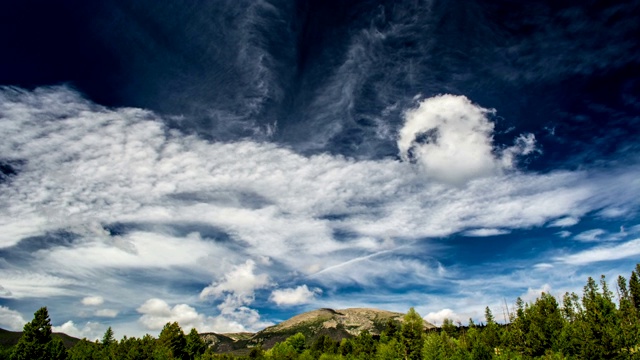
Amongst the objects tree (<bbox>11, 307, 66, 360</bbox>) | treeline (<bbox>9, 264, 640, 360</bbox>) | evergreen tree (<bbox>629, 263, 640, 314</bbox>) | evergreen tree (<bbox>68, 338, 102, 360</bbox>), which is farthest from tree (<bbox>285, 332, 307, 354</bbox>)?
evergreen tree (<bbox>629, 263, 640, 314</bbox>)

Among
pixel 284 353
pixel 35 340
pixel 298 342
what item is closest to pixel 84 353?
pixel 35 340

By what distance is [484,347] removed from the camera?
7231 cm

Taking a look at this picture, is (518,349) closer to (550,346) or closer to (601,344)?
(550,346)

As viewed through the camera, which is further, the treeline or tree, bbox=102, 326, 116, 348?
tree, bbox=102, 326, 116, 348

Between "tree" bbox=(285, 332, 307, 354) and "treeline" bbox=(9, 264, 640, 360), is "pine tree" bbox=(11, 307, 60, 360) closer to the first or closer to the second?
"treeline" bbox=(9, 264, 640, 360)

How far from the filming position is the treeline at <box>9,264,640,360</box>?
207ft

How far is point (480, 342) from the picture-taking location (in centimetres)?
7575

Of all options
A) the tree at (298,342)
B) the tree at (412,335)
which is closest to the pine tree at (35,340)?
the tree at (412,335)

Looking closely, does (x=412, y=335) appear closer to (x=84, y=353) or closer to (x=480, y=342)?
(x=480, y=342)

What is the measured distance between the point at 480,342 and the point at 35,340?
83.2 metres

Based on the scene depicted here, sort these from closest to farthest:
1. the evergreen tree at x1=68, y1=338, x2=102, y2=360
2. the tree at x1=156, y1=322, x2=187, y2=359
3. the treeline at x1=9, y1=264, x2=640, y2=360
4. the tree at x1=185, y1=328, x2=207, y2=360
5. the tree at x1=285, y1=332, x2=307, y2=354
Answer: the treeline at x1=9, y1=264, x2=640, y2=360 < the tree at x1=156, y1=322, x2=187, y2=359 < the tree at x1=185, y1=328, x2=207, y2=360 < the evergreen tree at x1=68, y1=338, x2=102, y2=360 < the tree at x1=285, y1=332, x2=307, y2=354

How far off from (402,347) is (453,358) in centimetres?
1966

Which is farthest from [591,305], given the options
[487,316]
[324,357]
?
[487,316]

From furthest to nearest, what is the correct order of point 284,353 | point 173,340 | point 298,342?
1. point 298,342
2. point 284,353
3. point 173,340
